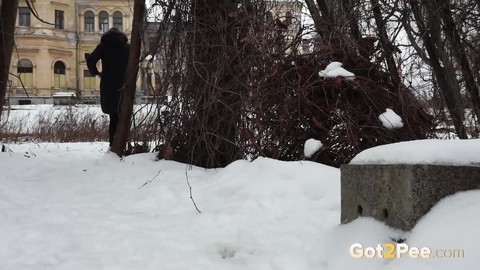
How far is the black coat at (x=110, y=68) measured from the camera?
698 centimetres

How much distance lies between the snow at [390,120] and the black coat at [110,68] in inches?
150

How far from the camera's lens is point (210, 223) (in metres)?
3.39

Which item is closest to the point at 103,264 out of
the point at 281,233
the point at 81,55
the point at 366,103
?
the point at 281,233

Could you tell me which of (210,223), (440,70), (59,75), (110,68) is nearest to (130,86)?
(110,68)

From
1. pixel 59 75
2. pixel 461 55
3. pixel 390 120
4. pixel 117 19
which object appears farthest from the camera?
pixel 117 19

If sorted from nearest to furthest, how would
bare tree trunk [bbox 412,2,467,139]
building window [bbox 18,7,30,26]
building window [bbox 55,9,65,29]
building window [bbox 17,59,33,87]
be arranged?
bare tree trunk [bbox 412,2,467,139] < building window [bbox 18,7,30,26] < building window [bbox 17,59,33,87] < building window [bbox 55,9,65,29]

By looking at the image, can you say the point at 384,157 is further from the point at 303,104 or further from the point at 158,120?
the point at 158,120

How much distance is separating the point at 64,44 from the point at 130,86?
39591mm

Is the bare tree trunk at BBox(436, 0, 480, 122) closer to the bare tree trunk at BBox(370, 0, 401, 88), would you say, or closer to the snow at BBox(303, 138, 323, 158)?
the bare tree trunk at BBox(370, 0, 401, 88)

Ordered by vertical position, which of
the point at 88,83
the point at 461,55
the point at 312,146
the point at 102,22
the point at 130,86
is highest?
the point at 102,22

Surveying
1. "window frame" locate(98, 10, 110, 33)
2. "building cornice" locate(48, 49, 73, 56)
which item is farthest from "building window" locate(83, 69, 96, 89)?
"window frame" locate(98, 10, 110, 33)

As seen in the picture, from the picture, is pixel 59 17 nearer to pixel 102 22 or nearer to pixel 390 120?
pixel 102 22

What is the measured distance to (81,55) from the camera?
4359 cm

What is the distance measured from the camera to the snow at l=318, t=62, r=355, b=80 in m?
4.82
